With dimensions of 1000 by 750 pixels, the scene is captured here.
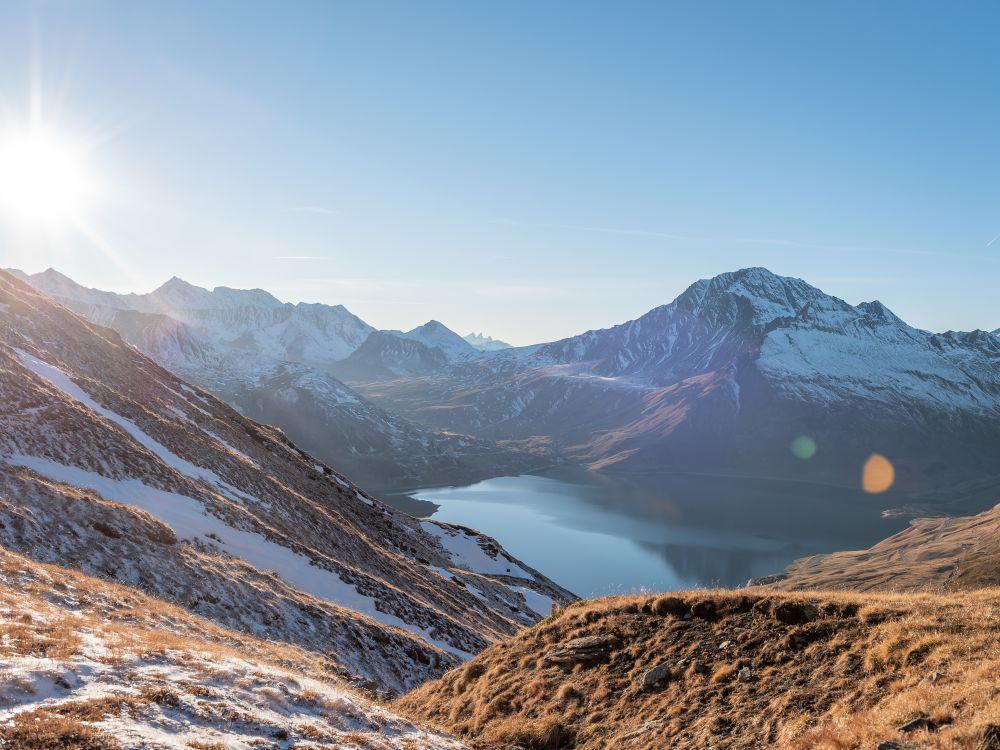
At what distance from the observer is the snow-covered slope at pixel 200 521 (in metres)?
22.3

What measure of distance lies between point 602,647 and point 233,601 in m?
14.3

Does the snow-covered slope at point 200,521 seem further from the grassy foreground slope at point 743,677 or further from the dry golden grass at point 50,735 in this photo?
the dry golden grass at point 50,735

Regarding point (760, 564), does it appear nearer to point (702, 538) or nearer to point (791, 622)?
point (702, 538)

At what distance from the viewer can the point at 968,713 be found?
920 cm

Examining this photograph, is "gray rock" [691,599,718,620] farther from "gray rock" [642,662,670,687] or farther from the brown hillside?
the brown hillside

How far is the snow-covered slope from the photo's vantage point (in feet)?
73.3

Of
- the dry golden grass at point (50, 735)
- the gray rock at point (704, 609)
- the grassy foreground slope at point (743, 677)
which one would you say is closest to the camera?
the dry golden grass at point (50, 735)

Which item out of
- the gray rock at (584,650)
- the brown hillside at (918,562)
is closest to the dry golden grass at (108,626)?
the gray rock at (584,650)

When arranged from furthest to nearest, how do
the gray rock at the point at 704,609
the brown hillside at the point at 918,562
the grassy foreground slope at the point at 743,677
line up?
the brown hillside at the point at 918,562
the gray rock at the point at 704,609
the grassy foreground slope at the point at 743,677

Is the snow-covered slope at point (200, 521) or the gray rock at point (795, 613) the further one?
the snow-covered slope at point (200, 521)

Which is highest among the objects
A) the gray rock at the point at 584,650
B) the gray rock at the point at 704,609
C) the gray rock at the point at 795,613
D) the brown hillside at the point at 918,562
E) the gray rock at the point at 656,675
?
the gray rock at the point at 795,613

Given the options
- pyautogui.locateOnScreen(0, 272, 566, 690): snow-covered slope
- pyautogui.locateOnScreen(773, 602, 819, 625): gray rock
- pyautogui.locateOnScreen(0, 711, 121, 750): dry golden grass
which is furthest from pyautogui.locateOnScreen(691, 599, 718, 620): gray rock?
pyautogui.locateOnScreen(0, 711, 121, 750): dry golden grass

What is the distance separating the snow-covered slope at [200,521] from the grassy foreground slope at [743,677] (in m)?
8.44

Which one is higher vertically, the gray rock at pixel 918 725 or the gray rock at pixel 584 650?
the gray rock at pixel 918 725
